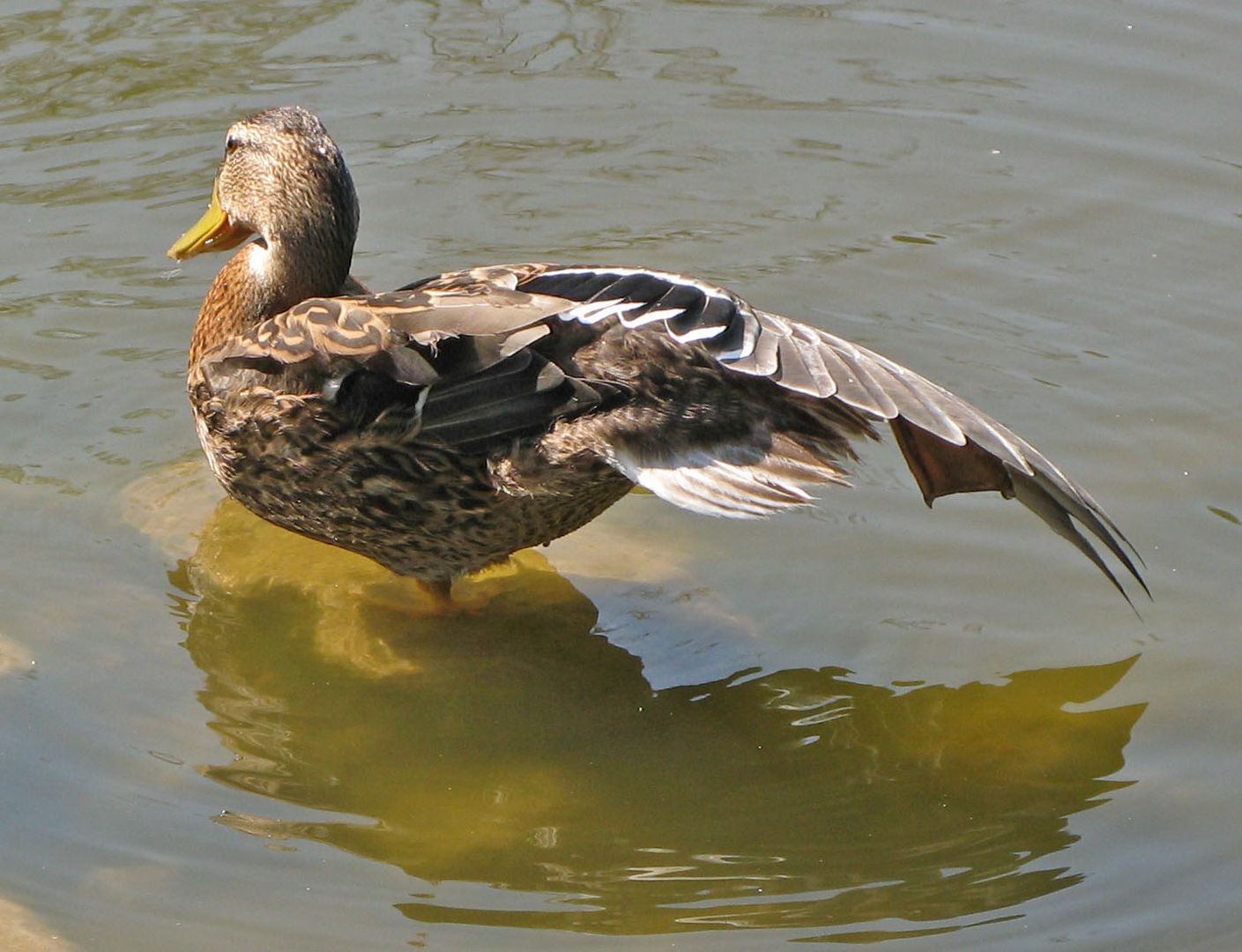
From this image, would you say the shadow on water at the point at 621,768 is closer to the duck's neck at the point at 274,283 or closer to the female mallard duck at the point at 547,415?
the female mallard duck at the point at 547,415

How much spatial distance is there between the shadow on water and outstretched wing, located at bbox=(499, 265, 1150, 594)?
551 mm

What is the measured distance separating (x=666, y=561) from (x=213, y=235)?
187 centimetres

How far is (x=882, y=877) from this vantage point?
4.43m

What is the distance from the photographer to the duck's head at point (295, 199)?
18.3 feet

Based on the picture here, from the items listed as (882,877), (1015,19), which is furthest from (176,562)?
(1015,19)

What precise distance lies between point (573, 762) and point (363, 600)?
46.9 inches

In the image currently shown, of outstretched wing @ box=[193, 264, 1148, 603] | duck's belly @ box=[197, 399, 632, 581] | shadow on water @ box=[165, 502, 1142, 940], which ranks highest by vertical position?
outstretched wing @ box=[193, 264, 1148, 603]

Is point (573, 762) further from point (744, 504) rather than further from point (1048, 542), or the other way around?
point (1048, 542)

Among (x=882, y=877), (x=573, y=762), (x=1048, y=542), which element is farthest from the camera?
(x=1048, y=542)

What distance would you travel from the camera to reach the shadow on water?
439cm

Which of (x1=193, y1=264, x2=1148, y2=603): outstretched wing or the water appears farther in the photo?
(x1=193, y1=264, x2=1148, y2=603): outstretched wing

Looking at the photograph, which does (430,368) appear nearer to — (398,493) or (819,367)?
(398,493)

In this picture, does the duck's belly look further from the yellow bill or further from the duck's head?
the yellow bill

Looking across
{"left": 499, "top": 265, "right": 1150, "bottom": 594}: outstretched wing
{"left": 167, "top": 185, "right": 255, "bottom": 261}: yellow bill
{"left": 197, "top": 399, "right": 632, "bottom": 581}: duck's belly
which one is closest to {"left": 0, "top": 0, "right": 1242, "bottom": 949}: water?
{"left": 197, "top": 399, "right": 632, "bottom": 581}: duck's belly
